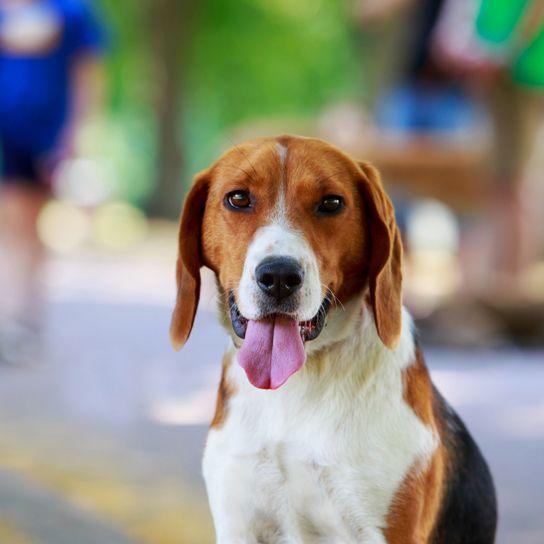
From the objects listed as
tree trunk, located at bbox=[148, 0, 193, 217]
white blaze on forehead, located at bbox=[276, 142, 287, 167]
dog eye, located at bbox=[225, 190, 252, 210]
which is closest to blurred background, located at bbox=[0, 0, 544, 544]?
dog eye, located at bbox=[225, 190, 252, 210]

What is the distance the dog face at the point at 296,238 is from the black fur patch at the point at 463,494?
0.40 m

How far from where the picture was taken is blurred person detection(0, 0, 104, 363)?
678 centimetres

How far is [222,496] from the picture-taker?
9.62 feet

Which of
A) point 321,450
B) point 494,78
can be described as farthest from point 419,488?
point 494,78

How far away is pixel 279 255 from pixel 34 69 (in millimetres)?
4446

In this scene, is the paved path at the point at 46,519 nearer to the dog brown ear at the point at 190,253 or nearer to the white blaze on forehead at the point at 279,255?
the dog brown ear at the point at 190,253

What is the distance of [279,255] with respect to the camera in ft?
8.91

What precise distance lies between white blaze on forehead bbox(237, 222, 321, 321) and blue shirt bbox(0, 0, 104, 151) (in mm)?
4266

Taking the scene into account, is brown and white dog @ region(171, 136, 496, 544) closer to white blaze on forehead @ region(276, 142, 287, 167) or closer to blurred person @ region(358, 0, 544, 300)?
white blaze on forehead @ region(276, 142, 287, 167)

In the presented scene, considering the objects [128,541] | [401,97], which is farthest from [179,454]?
A: [401,97]

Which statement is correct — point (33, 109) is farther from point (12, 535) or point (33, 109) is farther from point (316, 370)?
point (316, 370)

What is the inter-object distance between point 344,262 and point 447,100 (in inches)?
270

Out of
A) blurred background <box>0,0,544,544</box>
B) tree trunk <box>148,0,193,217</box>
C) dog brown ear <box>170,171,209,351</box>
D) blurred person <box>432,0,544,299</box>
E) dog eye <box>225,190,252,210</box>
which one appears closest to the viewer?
dog eye <box>225,190,252,210</box>

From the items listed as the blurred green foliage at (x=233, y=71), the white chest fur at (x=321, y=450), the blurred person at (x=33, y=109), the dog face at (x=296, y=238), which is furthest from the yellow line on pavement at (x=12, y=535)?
the blurred green foliage at (x=233, y=71)
